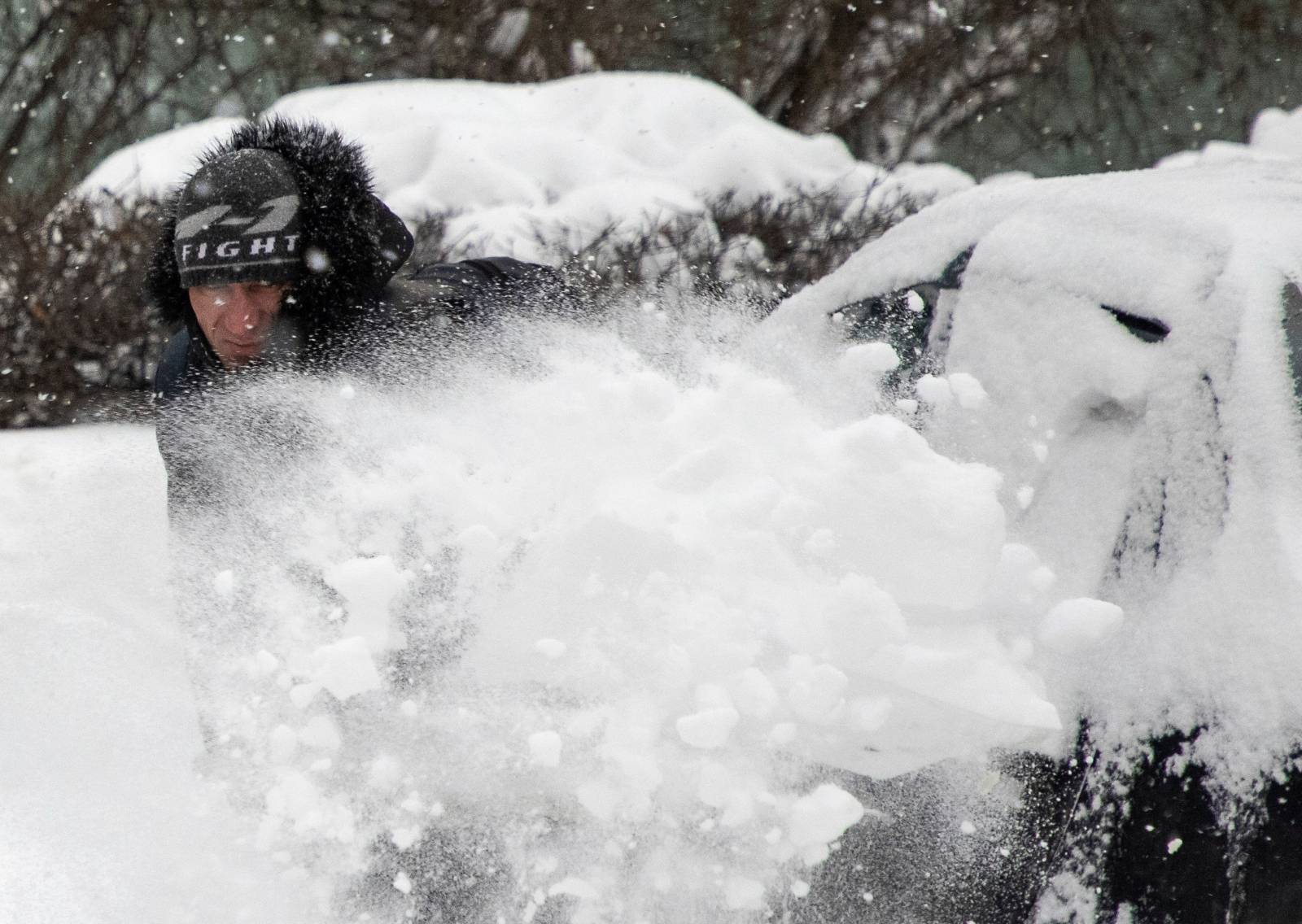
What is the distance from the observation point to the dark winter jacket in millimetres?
2635

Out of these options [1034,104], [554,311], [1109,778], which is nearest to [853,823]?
[1109,778]

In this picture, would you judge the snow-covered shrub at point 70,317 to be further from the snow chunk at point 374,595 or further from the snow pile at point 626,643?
the snow chunk at point 374,595

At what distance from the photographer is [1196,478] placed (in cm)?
176

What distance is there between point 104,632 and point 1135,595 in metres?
2.93

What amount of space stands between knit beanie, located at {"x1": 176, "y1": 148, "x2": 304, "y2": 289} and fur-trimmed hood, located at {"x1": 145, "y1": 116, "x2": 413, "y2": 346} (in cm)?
4

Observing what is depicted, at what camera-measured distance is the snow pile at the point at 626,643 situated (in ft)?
5.84

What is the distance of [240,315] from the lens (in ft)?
8.57

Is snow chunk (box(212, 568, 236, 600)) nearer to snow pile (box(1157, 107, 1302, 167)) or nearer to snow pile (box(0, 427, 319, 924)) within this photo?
snow pile (box(0, 427, 319, 924))

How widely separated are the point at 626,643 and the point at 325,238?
1224 mm

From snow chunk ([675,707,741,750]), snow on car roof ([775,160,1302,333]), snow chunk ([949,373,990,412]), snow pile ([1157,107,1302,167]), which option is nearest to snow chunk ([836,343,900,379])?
snow chunk ([949,373,990,412])

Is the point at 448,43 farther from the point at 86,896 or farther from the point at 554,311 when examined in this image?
the point at 86,896

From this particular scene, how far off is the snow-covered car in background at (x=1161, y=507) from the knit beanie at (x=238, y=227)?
1.28 metres

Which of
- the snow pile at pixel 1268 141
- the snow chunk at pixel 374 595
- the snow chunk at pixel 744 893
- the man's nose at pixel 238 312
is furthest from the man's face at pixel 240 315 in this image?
the snow pile at pixel 1268 141

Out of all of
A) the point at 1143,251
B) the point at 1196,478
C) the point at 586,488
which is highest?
the point at 1143,251
